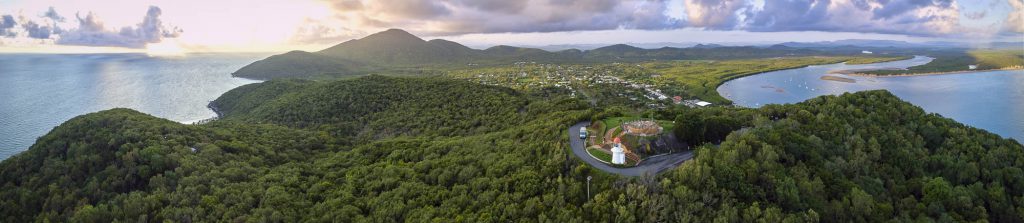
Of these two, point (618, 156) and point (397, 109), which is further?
point (397, 109)

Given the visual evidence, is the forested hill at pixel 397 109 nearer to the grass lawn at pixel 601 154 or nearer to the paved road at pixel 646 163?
the paved road at pixel 646 163

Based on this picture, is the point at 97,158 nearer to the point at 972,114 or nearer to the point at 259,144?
the point at 259,144

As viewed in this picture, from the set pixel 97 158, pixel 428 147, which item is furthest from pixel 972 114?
pixel 97 158

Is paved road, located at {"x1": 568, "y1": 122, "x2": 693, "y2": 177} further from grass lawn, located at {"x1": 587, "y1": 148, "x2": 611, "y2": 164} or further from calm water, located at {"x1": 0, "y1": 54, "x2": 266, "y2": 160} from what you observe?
calm water, located at {"x1": 0, "y1": 54, "x2": 266, "y2": 160}

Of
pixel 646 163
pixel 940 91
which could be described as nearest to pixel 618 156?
pixel 646 163

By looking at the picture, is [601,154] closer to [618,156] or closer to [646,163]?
[618,156]

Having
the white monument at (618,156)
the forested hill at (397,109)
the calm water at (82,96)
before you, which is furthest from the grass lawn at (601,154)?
the calm water at (82,96)
